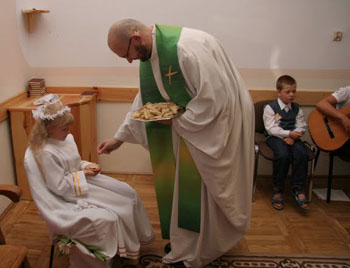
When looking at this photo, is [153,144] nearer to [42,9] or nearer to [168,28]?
[168,28]

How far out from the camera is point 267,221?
9.56 feet

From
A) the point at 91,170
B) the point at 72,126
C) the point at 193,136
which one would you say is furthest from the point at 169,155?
the point at 72,126

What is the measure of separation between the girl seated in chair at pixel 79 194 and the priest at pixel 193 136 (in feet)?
0.91

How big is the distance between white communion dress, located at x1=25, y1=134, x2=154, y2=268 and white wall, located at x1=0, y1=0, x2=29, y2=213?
3.48ft

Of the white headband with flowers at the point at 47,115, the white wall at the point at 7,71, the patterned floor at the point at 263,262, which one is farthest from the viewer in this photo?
the white wall at the point at 7,71

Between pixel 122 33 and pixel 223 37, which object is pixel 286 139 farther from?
pixel 122 33

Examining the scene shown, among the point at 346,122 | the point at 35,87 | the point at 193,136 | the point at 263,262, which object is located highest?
the point at 35,87

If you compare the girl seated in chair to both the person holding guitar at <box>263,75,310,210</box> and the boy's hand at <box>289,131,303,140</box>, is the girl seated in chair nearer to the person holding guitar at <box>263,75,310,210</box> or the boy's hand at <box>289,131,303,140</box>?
the person holding guitar at <box>263,75,310,210</box>

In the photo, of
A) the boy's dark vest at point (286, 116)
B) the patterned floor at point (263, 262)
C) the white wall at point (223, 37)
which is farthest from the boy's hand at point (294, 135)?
the patterned floor at point (263, 262)

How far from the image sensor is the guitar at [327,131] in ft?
9.94

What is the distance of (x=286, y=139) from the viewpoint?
→ 3.12m

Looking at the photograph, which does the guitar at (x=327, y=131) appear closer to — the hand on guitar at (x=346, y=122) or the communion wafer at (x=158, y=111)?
the hand on guitar at (x=346, y=122)

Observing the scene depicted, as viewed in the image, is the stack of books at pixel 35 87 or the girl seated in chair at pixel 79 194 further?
the stack of books at pixel 35 87

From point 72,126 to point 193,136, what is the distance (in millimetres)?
1377
